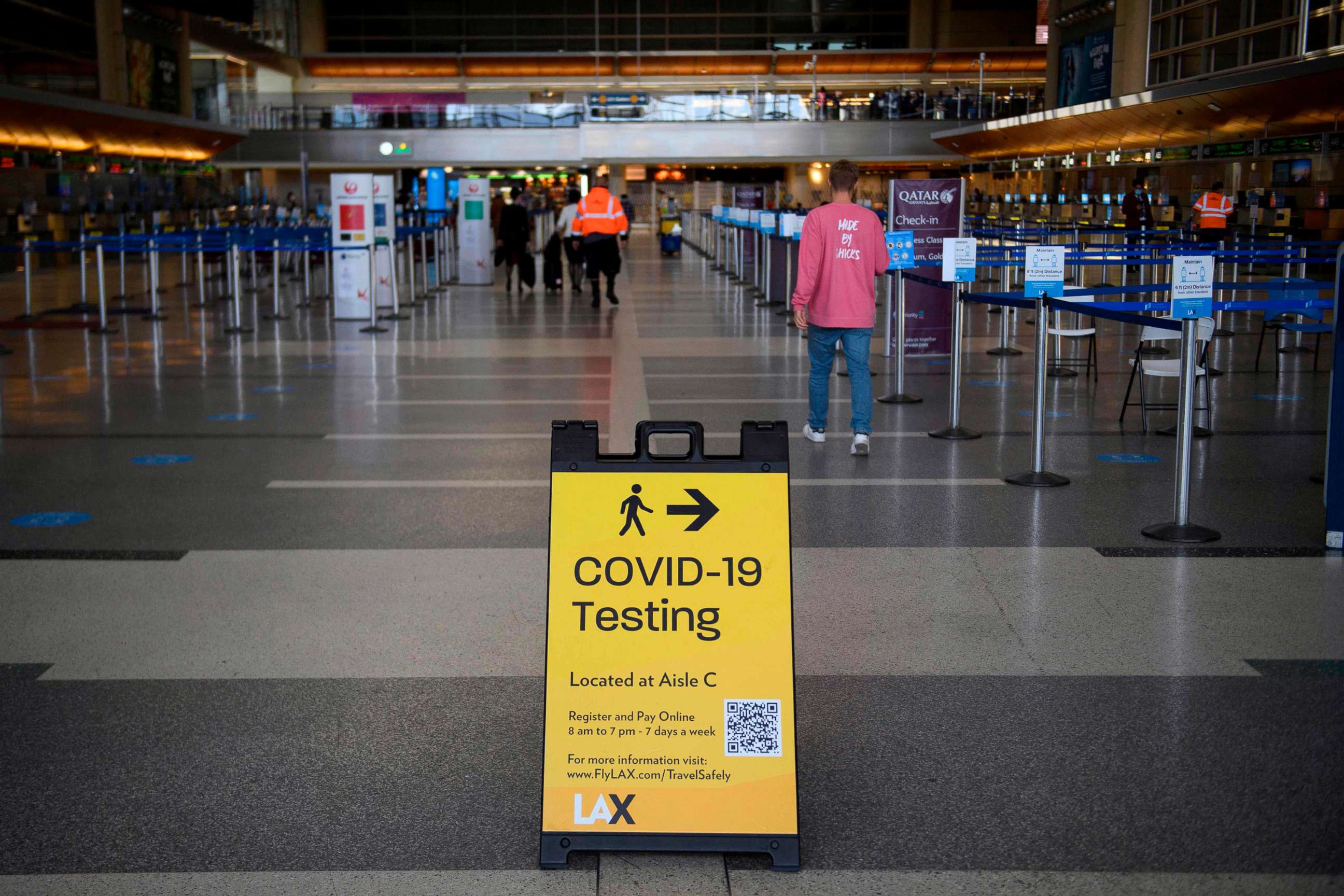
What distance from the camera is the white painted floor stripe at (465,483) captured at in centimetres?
729

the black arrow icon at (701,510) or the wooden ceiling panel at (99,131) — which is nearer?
the black arrow icon at (701,510)

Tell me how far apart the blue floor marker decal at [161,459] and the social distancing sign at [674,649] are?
18.5 feet

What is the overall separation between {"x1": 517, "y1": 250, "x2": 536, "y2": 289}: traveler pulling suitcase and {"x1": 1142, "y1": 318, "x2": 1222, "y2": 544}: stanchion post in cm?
1653

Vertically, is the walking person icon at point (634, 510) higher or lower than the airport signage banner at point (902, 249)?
lower

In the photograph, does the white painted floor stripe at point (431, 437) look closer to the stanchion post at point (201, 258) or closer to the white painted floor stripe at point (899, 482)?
the white painted floor stripe at point (899, 482)

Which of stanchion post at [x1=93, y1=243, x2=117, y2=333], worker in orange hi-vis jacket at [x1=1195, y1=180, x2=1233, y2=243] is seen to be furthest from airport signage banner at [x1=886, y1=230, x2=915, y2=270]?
worker in orange hi-vis jacket at [x1=1195, y1=180, x2=1233, y2=243]

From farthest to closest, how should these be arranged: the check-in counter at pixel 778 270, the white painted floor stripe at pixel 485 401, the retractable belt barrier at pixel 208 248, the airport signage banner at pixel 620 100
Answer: the airport signage banner at pixel 620 100 < the check-in counter at pixel 778 270 < the retractable belt barrier at pixel 208 248 < the white painted floor stripe at pixel 485 401

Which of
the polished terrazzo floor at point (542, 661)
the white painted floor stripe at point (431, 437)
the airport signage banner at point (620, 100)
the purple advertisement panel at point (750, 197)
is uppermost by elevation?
the airport signage banner at point (620, 100)

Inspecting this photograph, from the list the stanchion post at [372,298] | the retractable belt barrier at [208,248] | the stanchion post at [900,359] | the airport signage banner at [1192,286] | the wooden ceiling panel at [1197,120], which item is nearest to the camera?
the airport signage banner at [1192,286]

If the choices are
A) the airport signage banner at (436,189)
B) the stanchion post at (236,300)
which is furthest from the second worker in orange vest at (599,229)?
the airport signage banner at (436,189)

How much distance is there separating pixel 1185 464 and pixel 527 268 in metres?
17.2

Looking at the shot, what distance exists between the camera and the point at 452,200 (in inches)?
1871

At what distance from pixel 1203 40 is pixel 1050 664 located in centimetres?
2997

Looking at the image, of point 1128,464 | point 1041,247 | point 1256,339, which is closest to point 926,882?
point 1041,247
